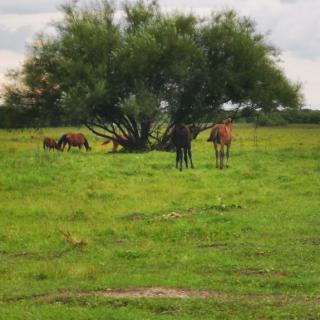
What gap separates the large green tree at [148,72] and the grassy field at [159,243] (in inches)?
584

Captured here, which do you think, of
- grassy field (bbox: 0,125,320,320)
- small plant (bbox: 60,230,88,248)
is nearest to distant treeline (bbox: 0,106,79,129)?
grassy field (bbox: 0,125,320,320)

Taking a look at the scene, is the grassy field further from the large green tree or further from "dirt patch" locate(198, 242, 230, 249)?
the large green tree

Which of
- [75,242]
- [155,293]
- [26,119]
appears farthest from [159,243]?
[26,119]

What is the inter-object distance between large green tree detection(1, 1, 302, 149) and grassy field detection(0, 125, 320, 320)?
14828mm

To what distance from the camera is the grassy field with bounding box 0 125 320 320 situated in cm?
775

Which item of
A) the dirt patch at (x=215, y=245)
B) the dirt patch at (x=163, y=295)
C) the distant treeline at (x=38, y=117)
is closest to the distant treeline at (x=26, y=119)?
the distant treeline at (x=38, y=117)

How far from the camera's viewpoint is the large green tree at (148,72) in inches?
1449

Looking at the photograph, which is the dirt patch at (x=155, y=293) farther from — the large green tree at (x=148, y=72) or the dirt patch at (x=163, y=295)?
the large green tree at (x=148, y=72)

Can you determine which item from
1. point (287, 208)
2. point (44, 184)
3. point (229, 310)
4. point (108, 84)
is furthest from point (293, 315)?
point (108, 84)

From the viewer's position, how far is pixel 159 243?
38.8ft

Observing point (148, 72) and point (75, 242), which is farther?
point (148, 72)

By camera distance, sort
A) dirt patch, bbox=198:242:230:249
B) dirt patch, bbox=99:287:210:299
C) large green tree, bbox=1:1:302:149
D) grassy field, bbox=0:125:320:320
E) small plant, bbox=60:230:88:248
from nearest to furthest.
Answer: grassy field, bbox=0:125:320:320 → dirt patch, bbox=99:287:210:299 → dirt patch, bbox=198:242:230:249 → small plant, bbox=60:230:88:248 → large green tree, bbox=1:1:302:149

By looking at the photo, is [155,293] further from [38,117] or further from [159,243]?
[38,117]

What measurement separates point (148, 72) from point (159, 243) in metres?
26.7
